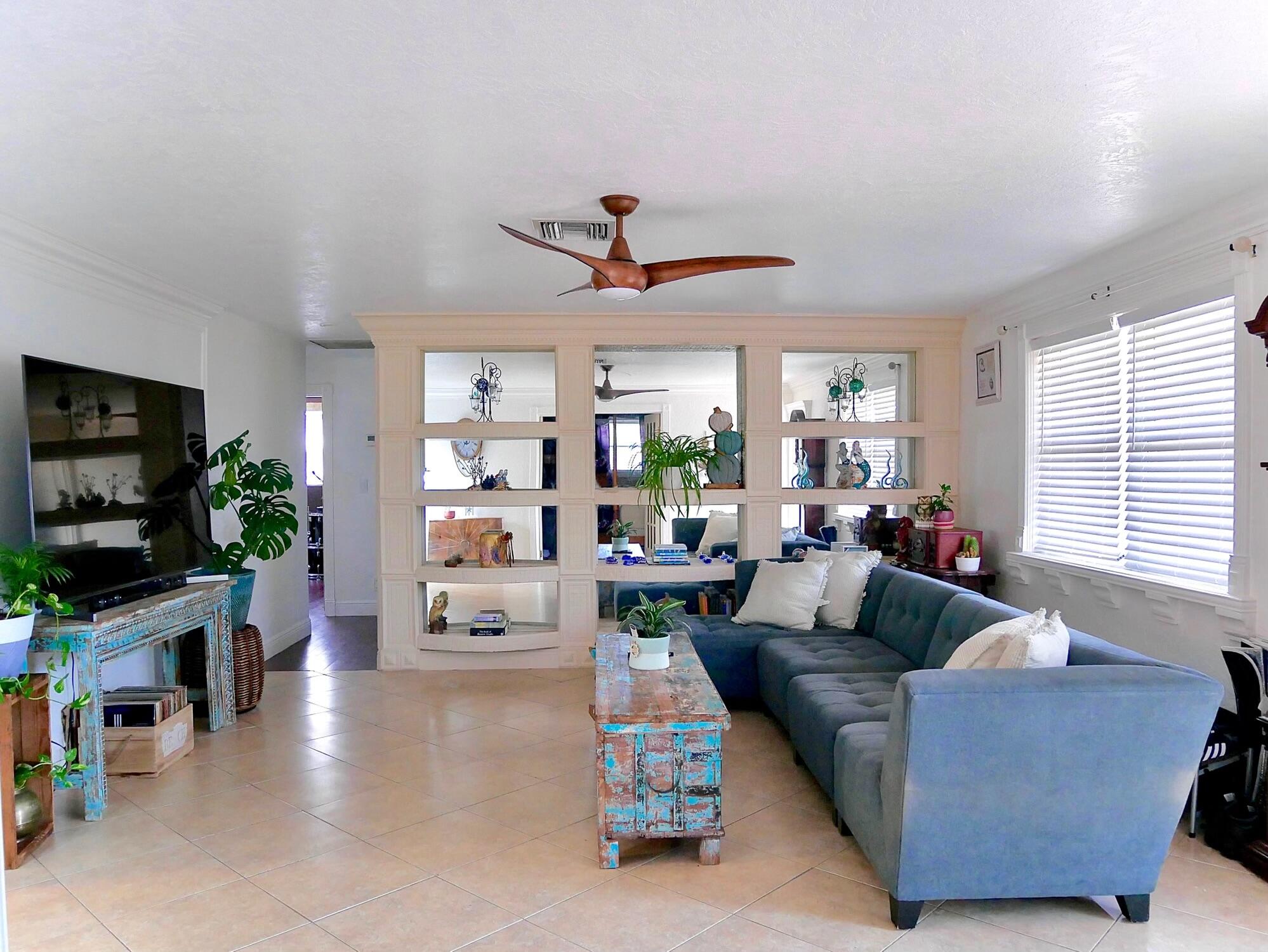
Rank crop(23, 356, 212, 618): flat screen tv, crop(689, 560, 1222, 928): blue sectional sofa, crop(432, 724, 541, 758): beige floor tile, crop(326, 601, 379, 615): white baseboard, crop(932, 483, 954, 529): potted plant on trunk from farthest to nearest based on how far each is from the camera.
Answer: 1. crop(326, 601, 379, 615): white baseboard
2. crop(932, 483, 954, 529): potted plant on trunk
3. crop(432, 724, 541, 758): beige floor tile
4. crop(23, 356, 212, 618): flat screen tv
5. crop(689, 560, 1222, 928): blue sectional sofa

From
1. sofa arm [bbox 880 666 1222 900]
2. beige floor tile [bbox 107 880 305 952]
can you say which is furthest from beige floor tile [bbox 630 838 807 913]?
beige floor tile [bbox 107 880 305 952]

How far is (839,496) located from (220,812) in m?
4.06

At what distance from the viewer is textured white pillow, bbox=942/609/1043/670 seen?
2.72m

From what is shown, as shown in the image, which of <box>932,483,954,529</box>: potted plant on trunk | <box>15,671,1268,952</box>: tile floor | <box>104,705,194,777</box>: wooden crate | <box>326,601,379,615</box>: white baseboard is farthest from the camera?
<box>326,601,379,615</box>: white baseboard

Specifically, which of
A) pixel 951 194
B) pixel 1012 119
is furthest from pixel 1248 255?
Answer: pixel 1012 119

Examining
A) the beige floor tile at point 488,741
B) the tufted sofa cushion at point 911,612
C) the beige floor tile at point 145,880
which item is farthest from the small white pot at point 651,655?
the beige floor tile at point 145,880

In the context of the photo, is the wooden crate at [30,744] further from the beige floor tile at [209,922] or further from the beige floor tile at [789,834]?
the beige floor tile at [789,834]

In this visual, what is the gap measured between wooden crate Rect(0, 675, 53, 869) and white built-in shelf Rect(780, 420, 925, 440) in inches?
172

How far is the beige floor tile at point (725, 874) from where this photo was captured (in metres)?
2.63

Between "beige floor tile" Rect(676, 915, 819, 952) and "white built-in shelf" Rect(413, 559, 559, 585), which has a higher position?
"white built-in shelf" Rect(413, 559, 559, 585)

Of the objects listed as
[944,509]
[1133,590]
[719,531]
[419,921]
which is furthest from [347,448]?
[1133,590]

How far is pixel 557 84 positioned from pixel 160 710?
10.7ft

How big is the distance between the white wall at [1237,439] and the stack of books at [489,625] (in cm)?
321

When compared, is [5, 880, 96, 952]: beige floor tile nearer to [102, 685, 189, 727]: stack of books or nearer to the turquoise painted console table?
the turquoise painted console table
